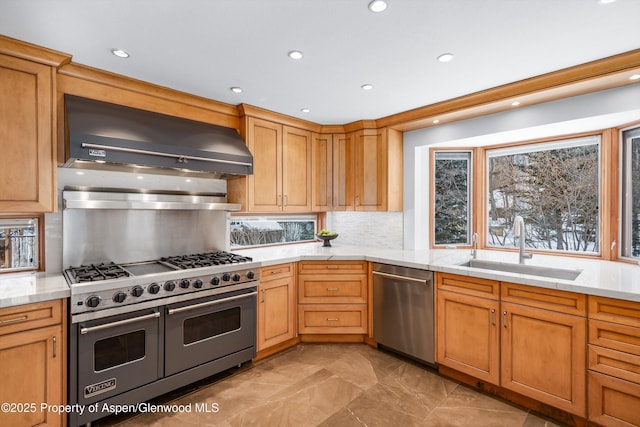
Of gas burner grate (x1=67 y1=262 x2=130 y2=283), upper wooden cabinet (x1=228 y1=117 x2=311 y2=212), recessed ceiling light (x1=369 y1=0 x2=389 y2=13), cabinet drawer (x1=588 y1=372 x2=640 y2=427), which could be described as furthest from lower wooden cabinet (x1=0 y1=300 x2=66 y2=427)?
cabinet drawer (x1=588 y1=372 x2=640 y2=427)

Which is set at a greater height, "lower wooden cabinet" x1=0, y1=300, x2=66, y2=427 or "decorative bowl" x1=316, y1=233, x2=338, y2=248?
"decorative bowl" x1=316, y1=233, x2=338, y2=248

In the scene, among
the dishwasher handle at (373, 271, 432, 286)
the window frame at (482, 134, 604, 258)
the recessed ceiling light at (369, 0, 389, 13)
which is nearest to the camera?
the recessed ceiling light at (369, 0, 389, 13)

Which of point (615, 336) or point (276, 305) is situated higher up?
point (615, 336)

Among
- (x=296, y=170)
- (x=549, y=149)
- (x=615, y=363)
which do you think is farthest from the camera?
(x=296, y=170)

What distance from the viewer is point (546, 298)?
214 centimetres

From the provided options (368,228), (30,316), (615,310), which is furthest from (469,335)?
(30,316)

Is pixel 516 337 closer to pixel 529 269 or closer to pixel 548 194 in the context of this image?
pixel 529 269

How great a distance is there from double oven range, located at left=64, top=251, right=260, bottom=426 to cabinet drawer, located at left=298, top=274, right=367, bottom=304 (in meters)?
0.63

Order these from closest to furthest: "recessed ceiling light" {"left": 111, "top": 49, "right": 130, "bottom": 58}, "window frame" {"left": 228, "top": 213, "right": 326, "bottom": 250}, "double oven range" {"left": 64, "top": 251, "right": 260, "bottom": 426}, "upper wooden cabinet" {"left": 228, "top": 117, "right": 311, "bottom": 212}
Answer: "double oven range" {"left": 64, "top": 251, "right": 260, "bottom": 426} → "recessed ceiling light" {"left": 111, "top": 49, "right": 130, "bottom": 58} → "upper wooden cabinet" {"left": 228, "top": 117, "right": 311, "bottom": 212} → "window frame" {"left": 228, "top": 213, "right": 326, "bottom": 250}

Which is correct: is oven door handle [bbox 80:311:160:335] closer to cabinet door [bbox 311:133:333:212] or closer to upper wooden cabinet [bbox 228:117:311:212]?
upper wooden cabinet [bbox 228:117:311:212]

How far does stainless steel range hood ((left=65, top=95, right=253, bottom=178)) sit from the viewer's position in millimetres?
2119

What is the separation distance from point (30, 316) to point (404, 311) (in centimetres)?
269

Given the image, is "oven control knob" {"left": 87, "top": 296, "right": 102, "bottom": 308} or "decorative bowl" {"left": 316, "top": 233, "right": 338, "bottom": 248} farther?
"decorative bowl" {"left": 316, "top": 233, "right": 338, "bottom": 248}

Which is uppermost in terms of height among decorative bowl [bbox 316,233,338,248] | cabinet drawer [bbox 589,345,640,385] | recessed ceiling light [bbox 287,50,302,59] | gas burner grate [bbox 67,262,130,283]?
recessed ceiling light [bbox 287,50,302,59]
